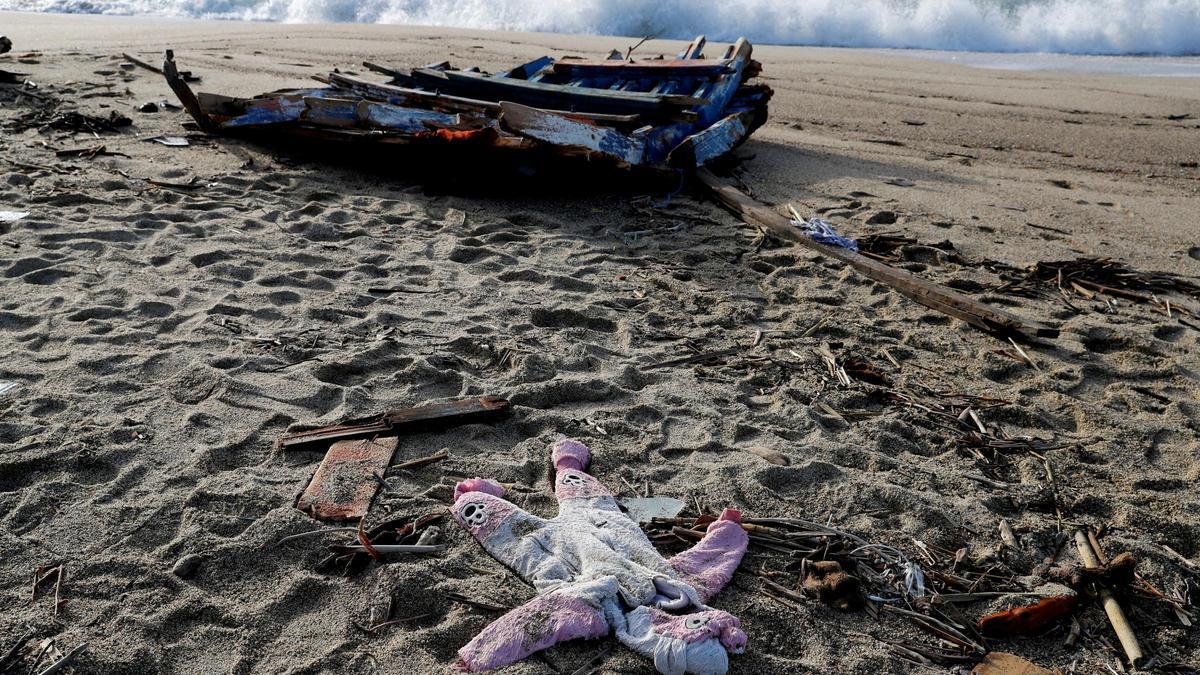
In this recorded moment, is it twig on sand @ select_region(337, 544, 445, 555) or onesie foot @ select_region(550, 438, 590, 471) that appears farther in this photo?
onesie foot @ select_region(550, 438, 590, 471)

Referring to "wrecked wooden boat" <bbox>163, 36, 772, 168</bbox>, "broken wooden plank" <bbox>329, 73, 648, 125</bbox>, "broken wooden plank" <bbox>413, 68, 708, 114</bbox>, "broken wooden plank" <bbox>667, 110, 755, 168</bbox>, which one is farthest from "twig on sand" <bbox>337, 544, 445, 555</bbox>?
"broken wooden plank" <bbox>413, 68, 708, 114</bbox>

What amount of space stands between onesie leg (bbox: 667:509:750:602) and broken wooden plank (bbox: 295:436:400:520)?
100 centimetres

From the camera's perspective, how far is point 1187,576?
2557mm

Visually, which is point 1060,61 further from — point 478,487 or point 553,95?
point 478,487

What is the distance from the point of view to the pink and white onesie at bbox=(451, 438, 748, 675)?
7.09 ft

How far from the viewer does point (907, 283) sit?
14.3 feet

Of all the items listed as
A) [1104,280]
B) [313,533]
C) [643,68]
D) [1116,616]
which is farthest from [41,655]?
[643,68]

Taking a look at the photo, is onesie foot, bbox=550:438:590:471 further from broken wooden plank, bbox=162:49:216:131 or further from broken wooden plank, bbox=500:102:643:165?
broken wooden plank, bbox=162:49:216:131

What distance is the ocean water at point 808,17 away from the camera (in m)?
15.1

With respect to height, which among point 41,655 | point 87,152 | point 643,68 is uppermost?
point 643,68

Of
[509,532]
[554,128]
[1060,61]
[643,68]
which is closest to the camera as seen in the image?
[509,532]

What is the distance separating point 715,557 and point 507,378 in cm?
129

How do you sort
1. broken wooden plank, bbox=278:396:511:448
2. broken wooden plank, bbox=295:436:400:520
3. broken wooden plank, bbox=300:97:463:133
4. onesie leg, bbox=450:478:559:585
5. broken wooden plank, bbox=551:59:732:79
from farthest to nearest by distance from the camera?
1. broken wooden plank, bbox=551:59:732:79
2. broken wooden plank, bbox=300:97:463:133
3. broken wooden plank, bbox=278:396:511:448
4. broken wooden plank, bbox=295:436:400:520
5. onesie leg, bbox=450:478:559:585

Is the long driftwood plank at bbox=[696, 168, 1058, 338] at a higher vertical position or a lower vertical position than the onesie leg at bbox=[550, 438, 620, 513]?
higher
